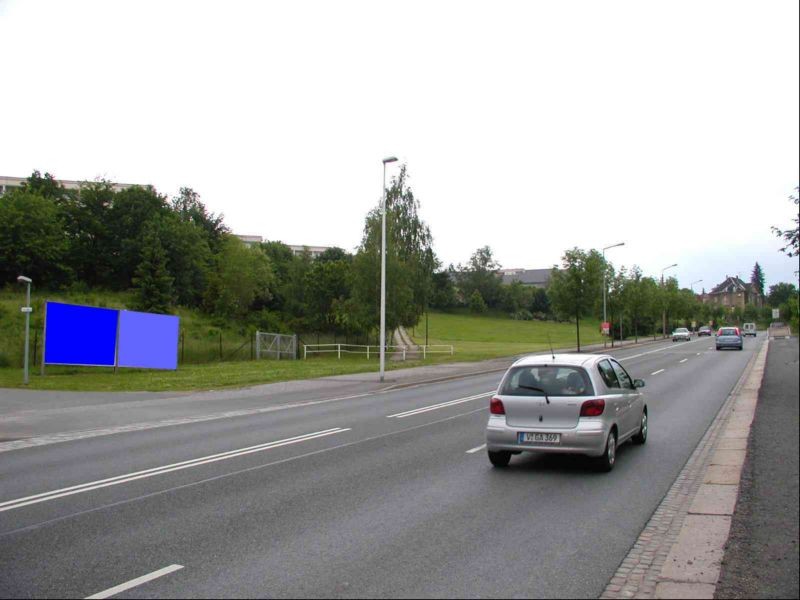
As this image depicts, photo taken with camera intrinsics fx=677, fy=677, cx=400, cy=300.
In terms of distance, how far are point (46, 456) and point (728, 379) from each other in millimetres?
21809

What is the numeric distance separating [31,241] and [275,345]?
2950 centimetres

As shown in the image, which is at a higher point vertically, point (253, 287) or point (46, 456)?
point (253, 287)

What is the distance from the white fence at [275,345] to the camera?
42800 millimetres

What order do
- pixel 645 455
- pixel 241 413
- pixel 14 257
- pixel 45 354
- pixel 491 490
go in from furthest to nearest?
pixel 14 257 → pixel 45 354 → pixel 241 413 → pixel 645 455 → pixel 491 490

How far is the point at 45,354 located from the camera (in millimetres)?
26859

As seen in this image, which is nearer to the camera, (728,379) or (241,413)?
(241,413)

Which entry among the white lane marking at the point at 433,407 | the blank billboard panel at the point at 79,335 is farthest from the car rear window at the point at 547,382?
the blank billboard panel at the point at 79,335

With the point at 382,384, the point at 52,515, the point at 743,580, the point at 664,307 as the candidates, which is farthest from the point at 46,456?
the point at 664,307

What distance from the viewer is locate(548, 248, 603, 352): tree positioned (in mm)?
49125

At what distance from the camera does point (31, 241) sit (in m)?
59.2

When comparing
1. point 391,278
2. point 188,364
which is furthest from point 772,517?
point 391,278

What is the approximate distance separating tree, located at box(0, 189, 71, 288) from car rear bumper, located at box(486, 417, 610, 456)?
59.9 metres

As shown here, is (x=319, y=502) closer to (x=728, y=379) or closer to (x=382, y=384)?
(x=382, y=384)

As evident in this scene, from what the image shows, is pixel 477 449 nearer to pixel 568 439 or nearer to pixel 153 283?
pixel 568 439
